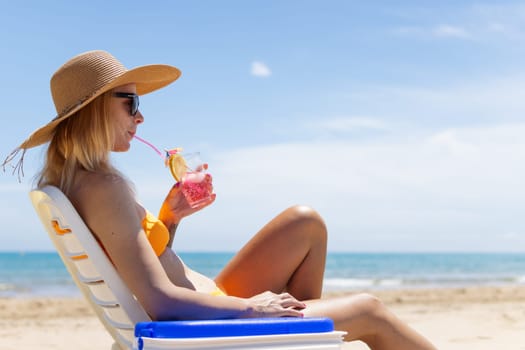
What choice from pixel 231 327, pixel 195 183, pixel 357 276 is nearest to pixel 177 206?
pixel 195 183

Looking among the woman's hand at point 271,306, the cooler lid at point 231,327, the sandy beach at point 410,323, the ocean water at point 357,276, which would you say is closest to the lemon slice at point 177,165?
the woman's hand at point 271,306

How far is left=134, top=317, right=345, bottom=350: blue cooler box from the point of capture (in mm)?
2016

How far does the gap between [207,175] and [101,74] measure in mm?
601

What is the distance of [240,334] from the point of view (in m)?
2.08

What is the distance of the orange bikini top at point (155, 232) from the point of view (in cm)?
251

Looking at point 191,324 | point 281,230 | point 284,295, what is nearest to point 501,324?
point 281,230

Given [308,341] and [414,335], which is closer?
[308,341]

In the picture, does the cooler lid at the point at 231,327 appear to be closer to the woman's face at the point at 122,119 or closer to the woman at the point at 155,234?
the woman at the point at 155,234

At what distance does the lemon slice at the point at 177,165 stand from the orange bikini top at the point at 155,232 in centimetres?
26

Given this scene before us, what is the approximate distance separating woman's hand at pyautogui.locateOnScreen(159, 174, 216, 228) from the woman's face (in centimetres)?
32

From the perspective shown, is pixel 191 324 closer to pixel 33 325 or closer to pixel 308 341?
pixel 308 341

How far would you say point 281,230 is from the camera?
2.97 m

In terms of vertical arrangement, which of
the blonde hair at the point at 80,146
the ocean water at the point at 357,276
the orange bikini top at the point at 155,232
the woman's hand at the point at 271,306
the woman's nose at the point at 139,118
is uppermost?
the woman's nose at the point at 139,118

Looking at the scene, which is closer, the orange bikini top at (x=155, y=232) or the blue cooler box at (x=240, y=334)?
the blue cooler box at (x=240, y=334)
